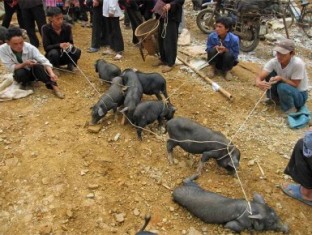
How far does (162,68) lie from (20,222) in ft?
13.8

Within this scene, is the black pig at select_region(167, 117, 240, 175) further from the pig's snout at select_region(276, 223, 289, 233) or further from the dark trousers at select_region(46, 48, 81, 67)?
the dark trousers at select_region(46, 48, 81, 67)

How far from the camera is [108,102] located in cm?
548

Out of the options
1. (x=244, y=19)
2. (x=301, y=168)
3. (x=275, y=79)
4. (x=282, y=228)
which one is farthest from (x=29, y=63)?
(x=244, y=19)

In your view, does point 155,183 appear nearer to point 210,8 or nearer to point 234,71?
point 234,71

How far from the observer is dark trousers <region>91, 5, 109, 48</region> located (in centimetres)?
795

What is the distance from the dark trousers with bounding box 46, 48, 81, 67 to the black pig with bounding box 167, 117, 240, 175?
2.94 metres

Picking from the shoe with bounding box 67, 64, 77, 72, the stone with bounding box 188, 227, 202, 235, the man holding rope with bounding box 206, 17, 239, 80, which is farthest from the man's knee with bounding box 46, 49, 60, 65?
the stone with bounding box 188, 227, 202, 235

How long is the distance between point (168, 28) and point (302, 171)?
12.7 ft

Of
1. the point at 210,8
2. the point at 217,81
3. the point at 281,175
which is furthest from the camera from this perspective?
the point at 210,8

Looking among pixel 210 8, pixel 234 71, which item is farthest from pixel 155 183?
pixel 210 8

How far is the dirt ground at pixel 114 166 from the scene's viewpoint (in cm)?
406

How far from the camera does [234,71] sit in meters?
7.45

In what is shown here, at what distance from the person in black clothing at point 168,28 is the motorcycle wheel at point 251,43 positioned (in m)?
2.47

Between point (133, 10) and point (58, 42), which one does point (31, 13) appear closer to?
point (58, 42)
